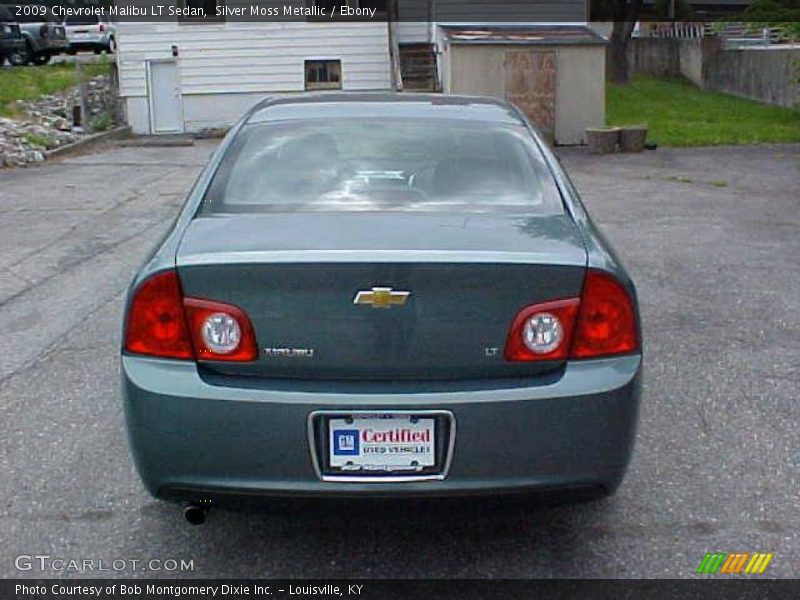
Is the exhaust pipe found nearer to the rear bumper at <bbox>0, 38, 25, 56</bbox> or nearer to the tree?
the rear bumper at <bbox>0, 38, 25, 56</bbox>

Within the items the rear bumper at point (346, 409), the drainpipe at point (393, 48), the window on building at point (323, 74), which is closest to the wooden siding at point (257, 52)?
the window on building at point (323, 74)

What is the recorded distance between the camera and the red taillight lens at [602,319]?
311cm

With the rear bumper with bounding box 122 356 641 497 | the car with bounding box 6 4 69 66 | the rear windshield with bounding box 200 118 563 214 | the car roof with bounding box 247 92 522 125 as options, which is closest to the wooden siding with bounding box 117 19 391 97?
the car with bounding box 6 4 69 66

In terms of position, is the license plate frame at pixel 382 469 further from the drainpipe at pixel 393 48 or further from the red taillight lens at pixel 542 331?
the drainpipe at pixel 393 48

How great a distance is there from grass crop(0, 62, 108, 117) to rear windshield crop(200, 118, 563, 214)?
16445 millimetres

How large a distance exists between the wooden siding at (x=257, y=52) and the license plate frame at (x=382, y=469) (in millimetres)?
19942

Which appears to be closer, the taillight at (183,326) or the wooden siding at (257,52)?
the taillight at (183,326)

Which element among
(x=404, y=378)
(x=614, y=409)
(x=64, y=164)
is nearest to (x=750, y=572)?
(x=614, y=409)

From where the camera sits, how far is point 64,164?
16578 mm

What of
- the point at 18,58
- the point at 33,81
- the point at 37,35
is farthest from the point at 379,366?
the point at 37,35

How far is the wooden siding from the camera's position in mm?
22219

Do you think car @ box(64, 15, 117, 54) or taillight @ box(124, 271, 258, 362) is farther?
car @ box(64, 15, 117, 54)

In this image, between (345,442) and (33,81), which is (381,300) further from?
(33,81)

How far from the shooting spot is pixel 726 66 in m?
28.2
